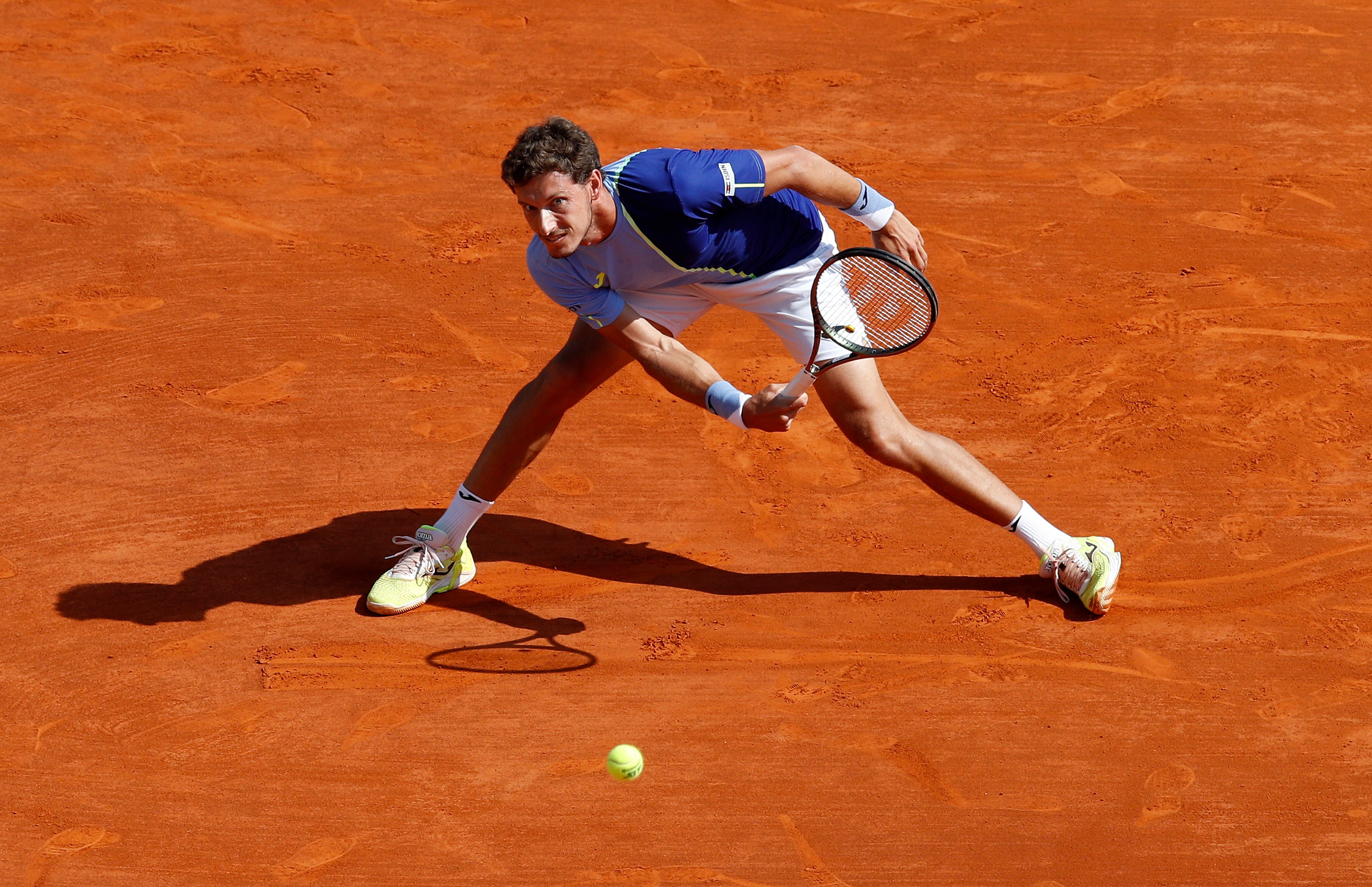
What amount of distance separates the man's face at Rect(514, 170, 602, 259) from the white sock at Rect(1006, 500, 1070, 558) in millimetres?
1848

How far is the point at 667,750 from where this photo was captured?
4.15m

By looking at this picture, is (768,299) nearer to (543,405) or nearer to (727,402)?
(727,402)

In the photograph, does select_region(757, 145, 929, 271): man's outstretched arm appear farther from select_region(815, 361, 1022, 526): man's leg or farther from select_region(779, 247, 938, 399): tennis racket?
select_region(815, 361, 1022, 526): man's leg

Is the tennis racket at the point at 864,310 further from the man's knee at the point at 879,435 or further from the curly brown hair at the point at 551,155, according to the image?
the curly brown hair at the point at 551,155

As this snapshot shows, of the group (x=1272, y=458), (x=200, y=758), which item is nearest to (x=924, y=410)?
(x=1272, y=458)

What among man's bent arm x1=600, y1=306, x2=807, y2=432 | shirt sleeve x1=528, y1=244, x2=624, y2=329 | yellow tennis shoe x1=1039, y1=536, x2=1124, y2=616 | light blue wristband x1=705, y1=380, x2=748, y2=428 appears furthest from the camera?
yellow tennis shoe x1=1039, y1=536, x2=1124, y2=616

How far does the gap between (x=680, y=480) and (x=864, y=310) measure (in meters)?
1.35

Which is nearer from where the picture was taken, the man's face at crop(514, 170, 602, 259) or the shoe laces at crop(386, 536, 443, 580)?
the man's face at crop(514, 170, 602, 259)

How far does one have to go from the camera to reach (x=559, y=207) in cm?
402

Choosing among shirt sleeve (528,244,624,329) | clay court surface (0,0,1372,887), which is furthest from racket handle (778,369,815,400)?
clay court surface (0,0,1372,887)

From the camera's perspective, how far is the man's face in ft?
13.1

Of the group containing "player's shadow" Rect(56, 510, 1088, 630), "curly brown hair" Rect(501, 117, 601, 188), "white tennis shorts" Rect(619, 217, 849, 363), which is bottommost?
"player's shadow" Rect(56, 510, 1088, 630)

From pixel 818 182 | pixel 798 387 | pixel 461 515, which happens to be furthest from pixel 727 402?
pixel 461 515

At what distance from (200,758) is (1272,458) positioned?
4192 millimetres
